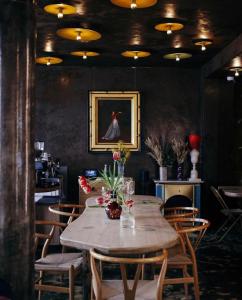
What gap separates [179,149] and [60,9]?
4595mm

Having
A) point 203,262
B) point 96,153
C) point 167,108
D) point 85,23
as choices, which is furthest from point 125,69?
point 203,262

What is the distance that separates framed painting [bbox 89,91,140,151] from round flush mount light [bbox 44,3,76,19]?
386 centimetres

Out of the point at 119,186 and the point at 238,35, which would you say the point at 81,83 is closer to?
the point at 238,35

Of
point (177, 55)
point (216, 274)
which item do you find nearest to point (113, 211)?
point (216, 274)

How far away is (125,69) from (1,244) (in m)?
6.48

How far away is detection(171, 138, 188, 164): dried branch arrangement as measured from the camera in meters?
9.09

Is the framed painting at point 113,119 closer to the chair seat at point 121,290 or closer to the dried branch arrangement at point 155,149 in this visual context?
the dried branch arrangement at point 155,149

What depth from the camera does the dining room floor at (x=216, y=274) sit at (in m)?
4.89

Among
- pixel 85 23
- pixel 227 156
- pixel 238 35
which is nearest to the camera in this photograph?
pixel 85 23

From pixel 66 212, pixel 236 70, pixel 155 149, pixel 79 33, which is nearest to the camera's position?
pixel 66 212

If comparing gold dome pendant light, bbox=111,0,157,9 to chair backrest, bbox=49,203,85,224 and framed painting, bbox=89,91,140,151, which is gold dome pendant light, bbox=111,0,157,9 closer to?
chair backrest, bbox=49,203,85,224

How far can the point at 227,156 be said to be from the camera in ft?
30.0

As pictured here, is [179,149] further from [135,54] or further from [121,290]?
[121,290]

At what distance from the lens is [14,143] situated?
10.5 feet
